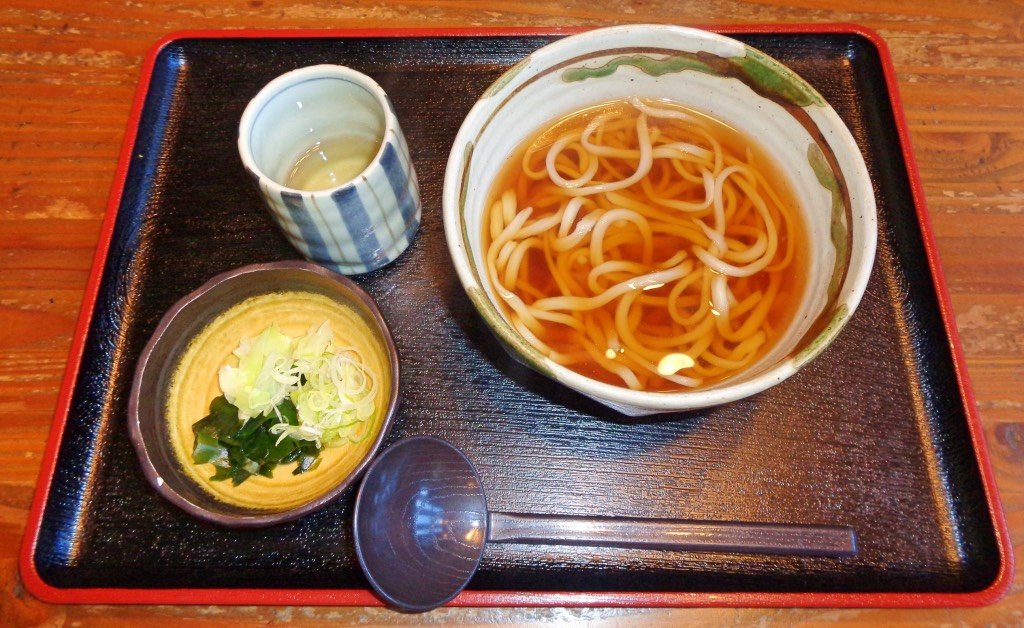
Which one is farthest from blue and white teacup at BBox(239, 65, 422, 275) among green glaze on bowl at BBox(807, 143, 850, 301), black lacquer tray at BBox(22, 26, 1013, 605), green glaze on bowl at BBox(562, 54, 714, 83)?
green glaze on bowl at BBox(807, 143, 850, 301)

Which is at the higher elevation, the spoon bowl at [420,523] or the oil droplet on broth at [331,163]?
the oil droplet on broth at [331,163]

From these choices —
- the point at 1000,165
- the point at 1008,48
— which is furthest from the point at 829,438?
the point at 1008,48

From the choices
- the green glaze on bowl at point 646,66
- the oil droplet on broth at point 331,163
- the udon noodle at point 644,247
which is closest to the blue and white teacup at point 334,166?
the oil droplet on broth at point 331,163

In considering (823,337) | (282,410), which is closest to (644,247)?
(823,337)

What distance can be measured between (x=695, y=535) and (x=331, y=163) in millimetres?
1154

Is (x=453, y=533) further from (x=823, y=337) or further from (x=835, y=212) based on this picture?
(x=835, y=212)

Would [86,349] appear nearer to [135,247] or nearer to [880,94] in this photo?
[135,247]

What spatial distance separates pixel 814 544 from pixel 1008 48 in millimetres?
1645

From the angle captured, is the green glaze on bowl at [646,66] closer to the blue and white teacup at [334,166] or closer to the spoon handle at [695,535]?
the blue and white teacup at [334,166]

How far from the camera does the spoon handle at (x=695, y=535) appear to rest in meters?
1.17

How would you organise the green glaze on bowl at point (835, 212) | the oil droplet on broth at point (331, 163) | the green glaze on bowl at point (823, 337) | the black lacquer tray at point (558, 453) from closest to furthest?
the green glaze on bowl at point (823, 337) < the green glaze on bowl at point (835, 212) < the black lacquer tray at point (558, 453) < the oil droplet on broth at point (331, 163)

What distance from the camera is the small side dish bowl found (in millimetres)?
1178

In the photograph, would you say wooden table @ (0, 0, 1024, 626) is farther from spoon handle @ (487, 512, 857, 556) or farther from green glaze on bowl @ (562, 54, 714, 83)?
green glaze on bowl @ (562, 54, 714, 83)

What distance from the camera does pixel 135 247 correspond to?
60.2 inches
